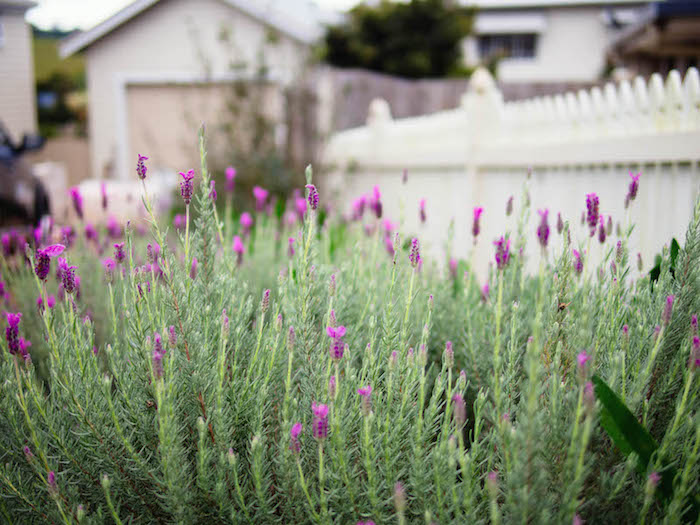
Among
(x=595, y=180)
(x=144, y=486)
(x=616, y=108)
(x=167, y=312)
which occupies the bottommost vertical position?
(x=144, y=486)

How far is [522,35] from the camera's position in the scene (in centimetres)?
2388

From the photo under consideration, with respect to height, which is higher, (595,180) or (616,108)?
(616,108)

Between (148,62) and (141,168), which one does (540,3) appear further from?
(141,168)

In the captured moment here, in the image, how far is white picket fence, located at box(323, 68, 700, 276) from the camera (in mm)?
3064

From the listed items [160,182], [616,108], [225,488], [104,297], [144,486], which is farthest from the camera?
[160,182]

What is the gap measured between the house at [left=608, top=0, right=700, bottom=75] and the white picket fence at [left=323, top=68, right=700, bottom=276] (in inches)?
154

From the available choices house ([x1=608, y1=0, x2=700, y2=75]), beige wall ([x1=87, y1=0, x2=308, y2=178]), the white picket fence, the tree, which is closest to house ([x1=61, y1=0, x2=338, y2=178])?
beige wall ([x1=87, y1=0, x2=308, y2=178])

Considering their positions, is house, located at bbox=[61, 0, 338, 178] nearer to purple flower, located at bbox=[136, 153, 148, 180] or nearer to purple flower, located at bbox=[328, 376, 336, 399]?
purple flower, located at bbox=[136, 153, 148, 180]

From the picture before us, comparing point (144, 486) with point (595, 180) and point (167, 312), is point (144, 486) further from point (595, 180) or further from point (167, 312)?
point (595, 180)

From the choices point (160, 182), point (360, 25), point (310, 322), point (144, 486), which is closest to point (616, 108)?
point (310, 322)

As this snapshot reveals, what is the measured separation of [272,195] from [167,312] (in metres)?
6.32

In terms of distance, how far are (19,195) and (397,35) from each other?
566 inches

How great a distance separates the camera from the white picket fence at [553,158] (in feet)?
10.1

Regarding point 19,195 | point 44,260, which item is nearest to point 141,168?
point 44,260
